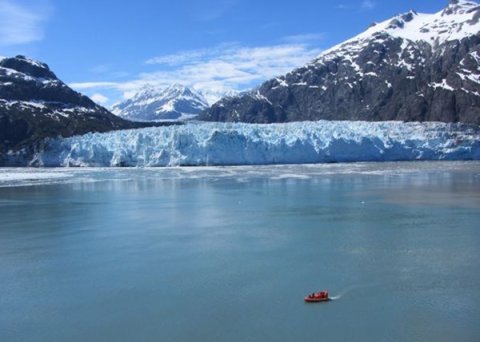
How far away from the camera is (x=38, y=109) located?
61031mm

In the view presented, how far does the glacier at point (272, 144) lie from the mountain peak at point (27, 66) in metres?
35.2

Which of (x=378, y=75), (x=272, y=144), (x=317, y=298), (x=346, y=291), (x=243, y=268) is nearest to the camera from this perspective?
(x=317, y=298)

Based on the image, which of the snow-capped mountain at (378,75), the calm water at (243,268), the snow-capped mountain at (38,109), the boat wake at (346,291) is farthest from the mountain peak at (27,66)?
the boat wake at (346,291)

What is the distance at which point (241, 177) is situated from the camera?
30.8 metres

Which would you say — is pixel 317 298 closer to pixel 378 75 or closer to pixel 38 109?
pixel 38 109

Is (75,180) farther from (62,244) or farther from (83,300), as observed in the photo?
(83,300)

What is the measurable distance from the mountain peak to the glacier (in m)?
35.2

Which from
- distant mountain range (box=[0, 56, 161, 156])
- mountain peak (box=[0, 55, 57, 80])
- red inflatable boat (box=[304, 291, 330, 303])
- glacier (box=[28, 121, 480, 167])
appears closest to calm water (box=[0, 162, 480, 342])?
red inflatable boat (box=[304, 291, 330, 303])

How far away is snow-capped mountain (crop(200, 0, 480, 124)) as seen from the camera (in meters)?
81.0

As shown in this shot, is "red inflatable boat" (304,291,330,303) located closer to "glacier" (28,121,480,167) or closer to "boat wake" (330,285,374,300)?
"boat wake" (330,285,374,300)

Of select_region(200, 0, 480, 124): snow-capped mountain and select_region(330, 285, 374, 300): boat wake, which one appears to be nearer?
select_region(330, 285, 374, 300): boat wake

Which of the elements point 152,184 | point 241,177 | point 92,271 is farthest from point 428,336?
point 241,177

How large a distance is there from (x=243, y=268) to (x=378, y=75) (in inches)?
3480

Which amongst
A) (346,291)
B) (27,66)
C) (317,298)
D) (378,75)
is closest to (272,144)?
(346,291)
